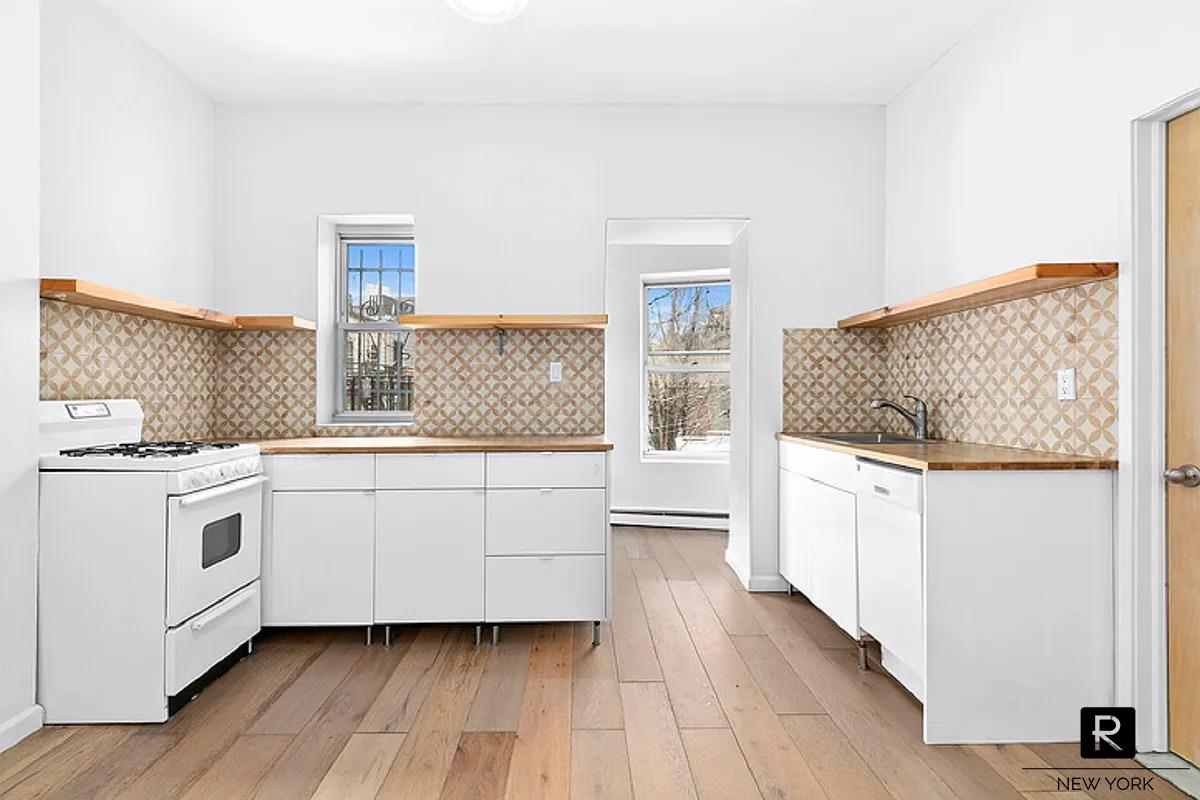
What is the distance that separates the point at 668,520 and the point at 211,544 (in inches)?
148

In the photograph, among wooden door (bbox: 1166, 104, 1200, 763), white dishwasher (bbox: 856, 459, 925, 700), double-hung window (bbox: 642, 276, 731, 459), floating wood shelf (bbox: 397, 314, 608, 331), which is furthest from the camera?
double-hung window (bbox: 642, 276, 731, 459)

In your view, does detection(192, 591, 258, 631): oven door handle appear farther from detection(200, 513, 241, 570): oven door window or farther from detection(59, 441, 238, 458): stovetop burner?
detection(59, 441, 238, 458): stovetop burner

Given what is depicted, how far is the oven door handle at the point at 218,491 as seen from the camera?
2594 mm

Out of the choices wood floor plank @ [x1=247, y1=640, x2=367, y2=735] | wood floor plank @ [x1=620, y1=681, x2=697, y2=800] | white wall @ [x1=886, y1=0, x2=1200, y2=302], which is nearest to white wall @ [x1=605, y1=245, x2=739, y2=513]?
white wall @ [x1=886, y1=0, x2=1200, y2=302]

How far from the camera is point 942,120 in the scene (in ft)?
11.4

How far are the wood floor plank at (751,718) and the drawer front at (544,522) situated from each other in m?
0.63

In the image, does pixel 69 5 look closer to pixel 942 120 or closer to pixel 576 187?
pixel 576 187

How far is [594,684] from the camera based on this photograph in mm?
2855

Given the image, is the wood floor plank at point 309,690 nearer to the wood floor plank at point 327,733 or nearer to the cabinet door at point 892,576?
the wood floor plank at point 327,733

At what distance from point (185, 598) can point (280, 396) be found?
→ 1.63m

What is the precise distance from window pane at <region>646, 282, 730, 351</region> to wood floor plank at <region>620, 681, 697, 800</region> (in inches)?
141

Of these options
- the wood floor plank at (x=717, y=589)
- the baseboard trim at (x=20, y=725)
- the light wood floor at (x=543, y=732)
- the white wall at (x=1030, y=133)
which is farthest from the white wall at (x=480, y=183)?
the baseboard trim at (x=20, y=725)

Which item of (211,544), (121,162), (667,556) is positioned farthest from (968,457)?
(121,162)

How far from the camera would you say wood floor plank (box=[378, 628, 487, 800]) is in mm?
2123
